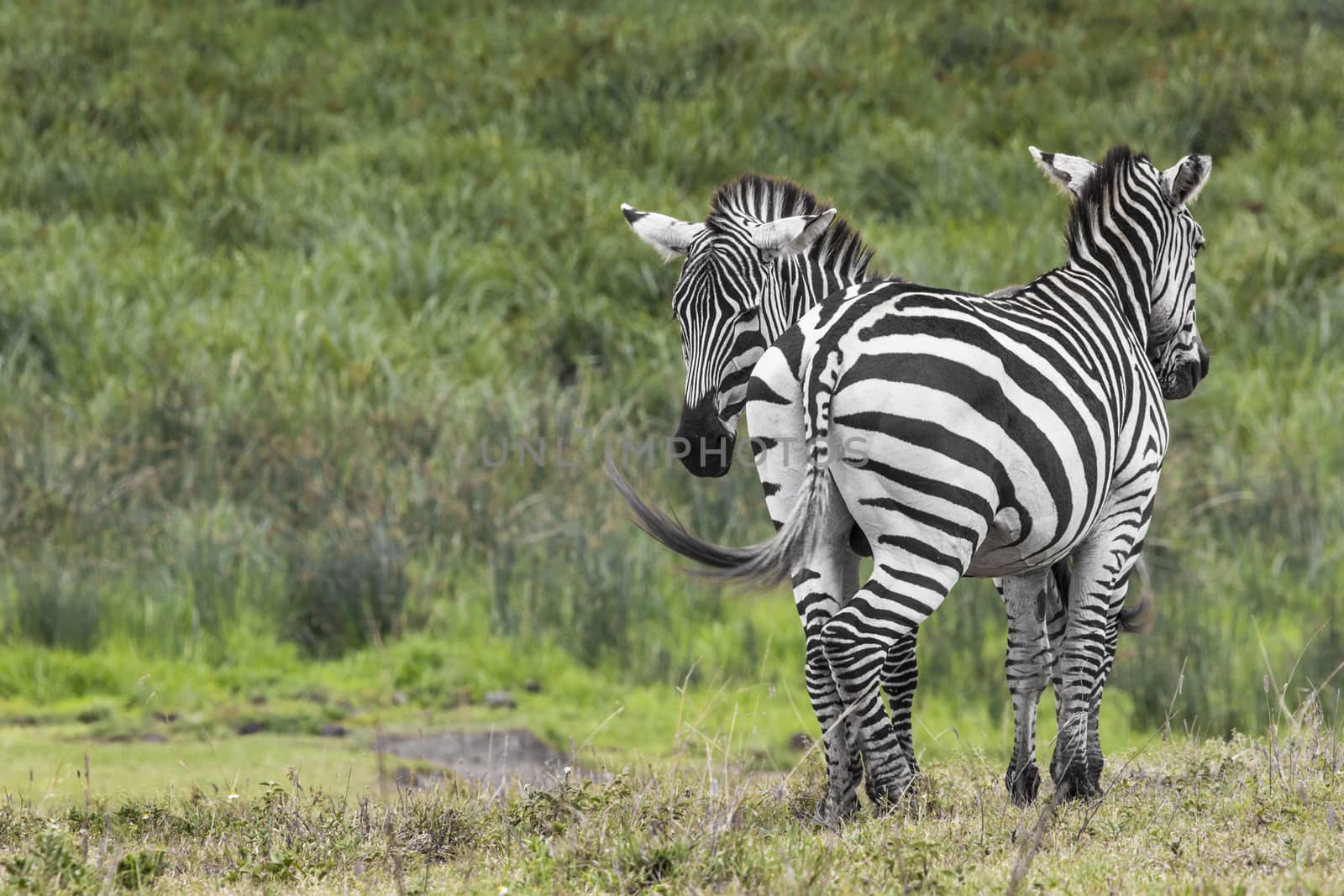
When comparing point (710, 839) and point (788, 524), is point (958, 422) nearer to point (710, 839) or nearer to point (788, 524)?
point (788, 524)

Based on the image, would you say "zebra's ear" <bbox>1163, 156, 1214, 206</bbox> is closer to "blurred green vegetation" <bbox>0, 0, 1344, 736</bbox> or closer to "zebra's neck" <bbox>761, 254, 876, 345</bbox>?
"zebra's neck" <bbox>761, 254, 876, 345</bbox>

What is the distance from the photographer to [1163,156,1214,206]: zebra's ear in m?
4.62

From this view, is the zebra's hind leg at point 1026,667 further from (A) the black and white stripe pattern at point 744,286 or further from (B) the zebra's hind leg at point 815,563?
(B) the zebra's hind leg at point 815,563

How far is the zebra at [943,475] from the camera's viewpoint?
3.59 metres

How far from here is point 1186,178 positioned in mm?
4633

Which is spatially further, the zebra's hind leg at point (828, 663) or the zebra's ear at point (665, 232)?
the zebra's ear at point (665, 232)

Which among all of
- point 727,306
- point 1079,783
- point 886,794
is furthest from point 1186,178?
point 886,794

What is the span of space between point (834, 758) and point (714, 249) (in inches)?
62.7

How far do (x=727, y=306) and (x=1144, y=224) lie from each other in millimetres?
1541

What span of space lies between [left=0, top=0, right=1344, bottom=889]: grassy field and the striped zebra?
502mm

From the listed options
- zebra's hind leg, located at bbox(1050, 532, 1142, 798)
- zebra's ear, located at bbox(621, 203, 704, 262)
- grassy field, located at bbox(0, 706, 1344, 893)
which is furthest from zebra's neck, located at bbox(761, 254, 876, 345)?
grassy field, located at bbox(0, 706, 1344, 893)

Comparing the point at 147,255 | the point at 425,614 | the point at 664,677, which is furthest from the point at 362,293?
the point at 664,677

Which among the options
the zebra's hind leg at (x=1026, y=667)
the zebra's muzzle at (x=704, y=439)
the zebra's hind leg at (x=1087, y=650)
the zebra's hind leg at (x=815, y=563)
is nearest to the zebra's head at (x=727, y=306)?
the zebra's muzzle at (x=704, y=439)

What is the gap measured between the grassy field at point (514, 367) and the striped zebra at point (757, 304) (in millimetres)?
502
